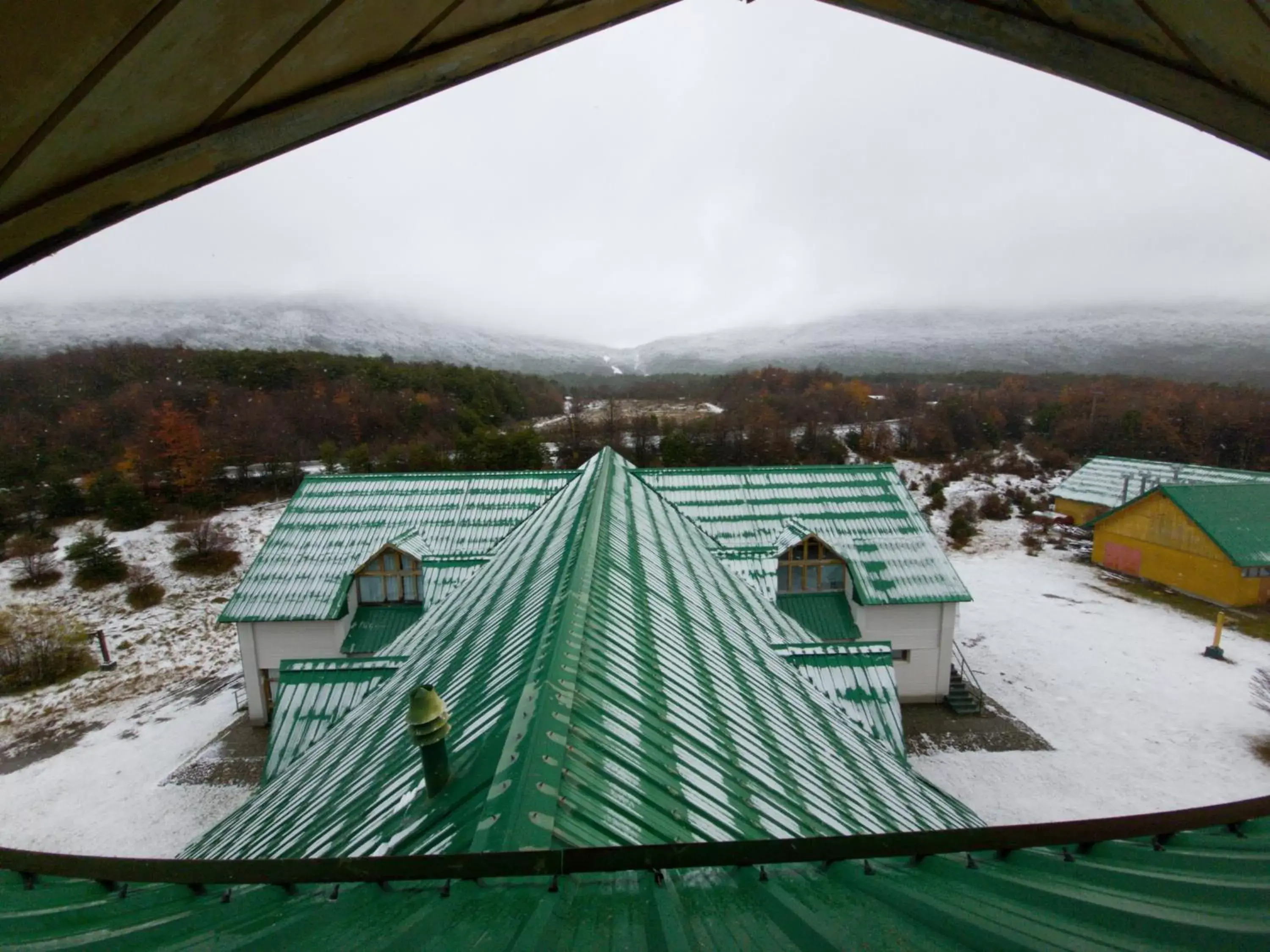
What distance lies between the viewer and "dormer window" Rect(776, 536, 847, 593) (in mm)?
12680

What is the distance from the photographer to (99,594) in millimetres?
19938

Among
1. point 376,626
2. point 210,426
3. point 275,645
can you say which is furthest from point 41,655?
point 210,426

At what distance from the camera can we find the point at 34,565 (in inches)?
805

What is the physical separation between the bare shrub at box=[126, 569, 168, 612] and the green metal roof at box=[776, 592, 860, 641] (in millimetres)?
20803

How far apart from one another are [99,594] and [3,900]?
24.5 metres

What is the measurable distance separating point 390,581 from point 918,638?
11.6m

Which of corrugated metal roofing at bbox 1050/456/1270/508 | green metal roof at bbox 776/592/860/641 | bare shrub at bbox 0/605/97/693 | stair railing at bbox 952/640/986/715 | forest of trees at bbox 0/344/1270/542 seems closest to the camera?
green metal roof at bbox 776/592/860/641

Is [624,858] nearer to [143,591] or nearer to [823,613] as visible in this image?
[823,613]

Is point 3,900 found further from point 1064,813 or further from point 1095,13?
point 1064,813

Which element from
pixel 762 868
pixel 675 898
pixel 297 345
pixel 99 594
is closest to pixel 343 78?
pixel 675 898

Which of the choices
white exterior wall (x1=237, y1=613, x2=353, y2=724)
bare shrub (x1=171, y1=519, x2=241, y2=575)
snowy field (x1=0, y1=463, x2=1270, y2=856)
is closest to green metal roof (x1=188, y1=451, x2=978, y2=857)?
white exterior wall (x1=237, y1=613, x2=353, y2=724)

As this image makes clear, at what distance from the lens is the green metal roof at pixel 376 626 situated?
12016 millimetres

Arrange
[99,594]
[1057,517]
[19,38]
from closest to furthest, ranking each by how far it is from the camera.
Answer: [19,38] < [99,594] < [1057,517]

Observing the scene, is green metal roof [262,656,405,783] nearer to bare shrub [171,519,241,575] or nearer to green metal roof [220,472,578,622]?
green metal roof [220,472,578,622]
